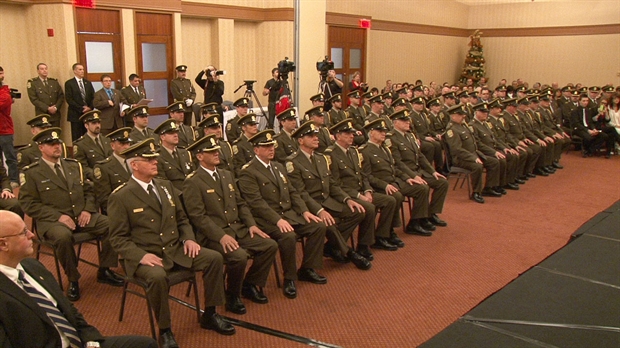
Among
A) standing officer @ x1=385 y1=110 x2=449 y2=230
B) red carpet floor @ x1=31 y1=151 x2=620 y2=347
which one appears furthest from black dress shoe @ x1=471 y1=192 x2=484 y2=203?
standing officer @ x1=385 y1=110 x2=449 y2=230

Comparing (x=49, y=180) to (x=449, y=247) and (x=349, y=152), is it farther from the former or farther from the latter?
(x=449, y=247)

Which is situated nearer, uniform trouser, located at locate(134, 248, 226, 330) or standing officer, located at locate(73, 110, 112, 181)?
uniform trouser, located at locate(134, 248, 226, 330)

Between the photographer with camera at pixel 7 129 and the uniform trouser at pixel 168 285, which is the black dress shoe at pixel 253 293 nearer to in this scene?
the uniform trouser at pixel 168 285

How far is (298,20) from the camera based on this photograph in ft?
33.3

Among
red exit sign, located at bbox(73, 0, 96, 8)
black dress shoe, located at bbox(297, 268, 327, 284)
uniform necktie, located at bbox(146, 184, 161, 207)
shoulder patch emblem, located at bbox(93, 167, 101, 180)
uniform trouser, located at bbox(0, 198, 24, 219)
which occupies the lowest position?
black dress shoe, located at bbox(297, 268, 327, 284)

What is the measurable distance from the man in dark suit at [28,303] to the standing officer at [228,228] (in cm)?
137

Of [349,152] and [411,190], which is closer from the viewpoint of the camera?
[349,152]

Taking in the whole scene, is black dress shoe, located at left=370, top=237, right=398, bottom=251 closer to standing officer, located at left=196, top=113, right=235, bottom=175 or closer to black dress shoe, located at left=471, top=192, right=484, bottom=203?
standing officer, located at left=196, top=113, right=235, bottom=175

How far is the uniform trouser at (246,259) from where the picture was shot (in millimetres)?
3693

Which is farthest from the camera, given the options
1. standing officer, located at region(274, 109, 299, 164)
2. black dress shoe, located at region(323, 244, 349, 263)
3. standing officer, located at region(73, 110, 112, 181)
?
standing officer, located at region(274, 109, 299, 164)

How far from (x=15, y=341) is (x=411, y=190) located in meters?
4.19

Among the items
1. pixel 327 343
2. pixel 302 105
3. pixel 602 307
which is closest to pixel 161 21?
pixel 302 105

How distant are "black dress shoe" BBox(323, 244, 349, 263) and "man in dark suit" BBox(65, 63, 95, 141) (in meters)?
4.80

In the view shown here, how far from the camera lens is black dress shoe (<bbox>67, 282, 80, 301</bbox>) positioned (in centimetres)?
394
